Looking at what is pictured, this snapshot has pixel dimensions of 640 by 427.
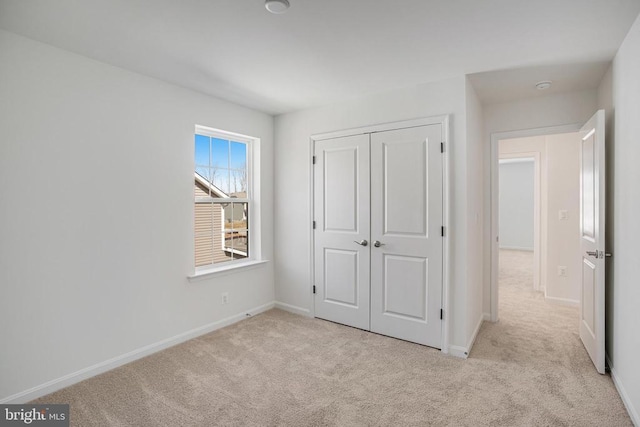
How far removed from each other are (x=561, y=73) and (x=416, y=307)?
2.43 m

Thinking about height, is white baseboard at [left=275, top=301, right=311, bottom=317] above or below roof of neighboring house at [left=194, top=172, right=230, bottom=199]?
below

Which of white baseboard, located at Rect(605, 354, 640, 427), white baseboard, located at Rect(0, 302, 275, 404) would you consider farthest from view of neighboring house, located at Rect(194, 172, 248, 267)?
white baseboard, located at Rect(605, 354, 640, 427)

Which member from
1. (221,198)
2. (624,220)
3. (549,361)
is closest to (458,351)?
(549,361)

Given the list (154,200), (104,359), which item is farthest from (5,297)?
(154,200)

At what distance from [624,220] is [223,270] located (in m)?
3.42

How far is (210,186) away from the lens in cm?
359

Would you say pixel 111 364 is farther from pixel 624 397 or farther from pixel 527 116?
pixel 527 116

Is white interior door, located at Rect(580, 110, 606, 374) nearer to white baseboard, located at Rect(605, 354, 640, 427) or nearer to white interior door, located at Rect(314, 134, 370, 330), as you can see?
white baseboard, located at Rect(605, 354, 640, 427)

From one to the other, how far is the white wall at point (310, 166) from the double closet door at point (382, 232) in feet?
0.44

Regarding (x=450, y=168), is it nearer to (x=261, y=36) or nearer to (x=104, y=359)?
(x=261, y=36)

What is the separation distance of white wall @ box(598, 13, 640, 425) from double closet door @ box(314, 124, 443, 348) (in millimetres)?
1224

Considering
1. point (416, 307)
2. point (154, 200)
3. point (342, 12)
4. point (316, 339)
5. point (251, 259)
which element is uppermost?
point (342, 12)

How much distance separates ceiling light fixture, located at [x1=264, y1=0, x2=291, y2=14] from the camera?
5.89 ft

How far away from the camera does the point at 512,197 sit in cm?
941
